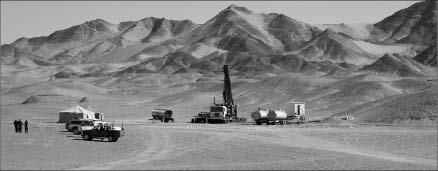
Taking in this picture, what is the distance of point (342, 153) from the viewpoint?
36156mm

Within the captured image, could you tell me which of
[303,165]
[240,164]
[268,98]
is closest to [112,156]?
[240,164]

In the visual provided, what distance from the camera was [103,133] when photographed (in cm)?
4475

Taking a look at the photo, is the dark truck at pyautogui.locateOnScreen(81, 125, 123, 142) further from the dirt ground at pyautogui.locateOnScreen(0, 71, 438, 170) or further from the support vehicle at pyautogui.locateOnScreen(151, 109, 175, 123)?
the support vehicle at pyautogui.locateOnScreen(151, 109, 175, 123)

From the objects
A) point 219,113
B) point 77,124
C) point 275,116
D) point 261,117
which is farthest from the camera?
point 219,113

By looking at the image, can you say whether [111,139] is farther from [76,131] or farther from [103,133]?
[76,131]

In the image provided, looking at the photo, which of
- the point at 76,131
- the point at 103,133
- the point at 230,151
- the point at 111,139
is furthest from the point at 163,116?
the point at 230,151

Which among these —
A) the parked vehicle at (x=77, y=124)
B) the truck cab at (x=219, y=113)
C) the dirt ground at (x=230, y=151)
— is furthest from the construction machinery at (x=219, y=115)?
the parked vehicle at (x=77, y=124)

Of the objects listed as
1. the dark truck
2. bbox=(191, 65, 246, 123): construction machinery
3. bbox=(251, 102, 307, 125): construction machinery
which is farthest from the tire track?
bbox=(191, 65, 246, 123): construction machinery

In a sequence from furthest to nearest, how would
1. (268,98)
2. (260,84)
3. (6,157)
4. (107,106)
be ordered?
(260,84) < (268,98) < (107,106) < (6,157)

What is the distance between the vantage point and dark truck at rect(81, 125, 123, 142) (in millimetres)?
44406

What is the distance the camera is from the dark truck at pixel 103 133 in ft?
146

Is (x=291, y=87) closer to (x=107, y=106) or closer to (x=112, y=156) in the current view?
(x=107, y=106)

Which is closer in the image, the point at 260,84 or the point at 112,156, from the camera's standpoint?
the point at 112,156

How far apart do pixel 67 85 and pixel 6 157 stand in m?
122
